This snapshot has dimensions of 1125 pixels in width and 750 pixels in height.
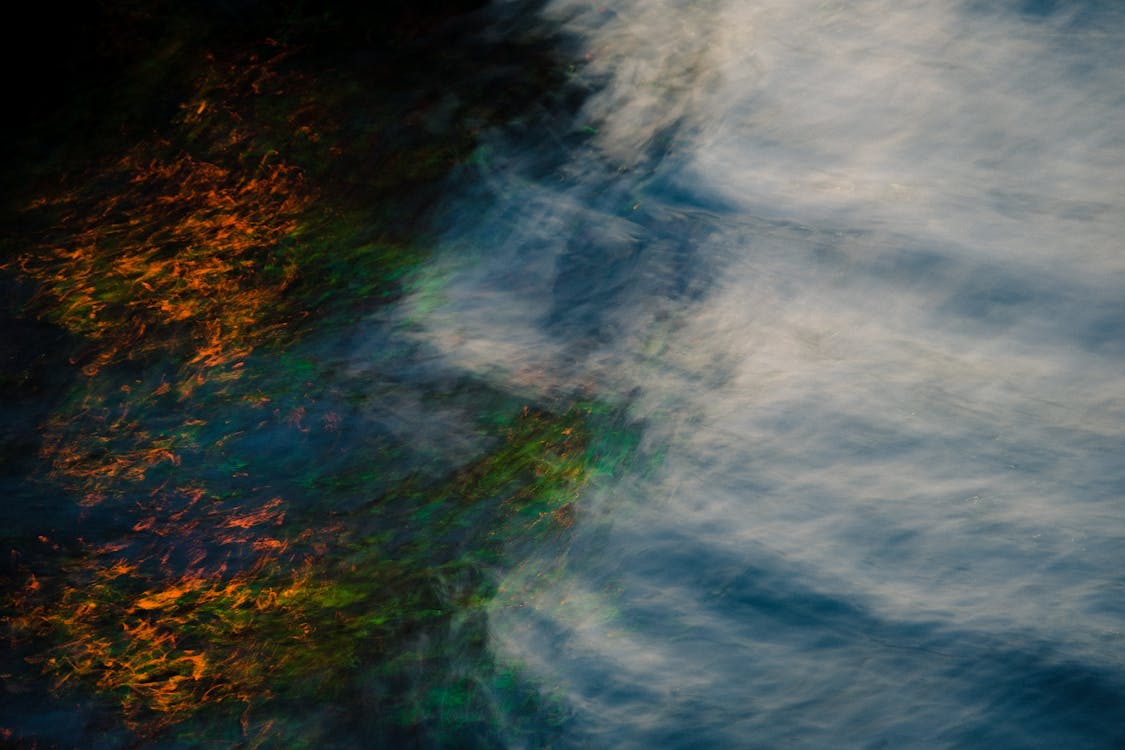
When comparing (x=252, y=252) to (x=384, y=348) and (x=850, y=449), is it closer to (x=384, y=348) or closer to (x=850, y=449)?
(x=384, y=348)

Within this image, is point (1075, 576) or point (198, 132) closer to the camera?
point (1075, 576)

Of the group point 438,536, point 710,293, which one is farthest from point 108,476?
point 710,293

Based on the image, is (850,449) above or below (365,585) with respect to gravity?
above

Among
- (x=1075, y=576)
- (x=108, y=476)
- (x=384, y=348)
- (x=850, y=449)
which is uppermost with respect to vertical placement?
(x=384, y=348)
